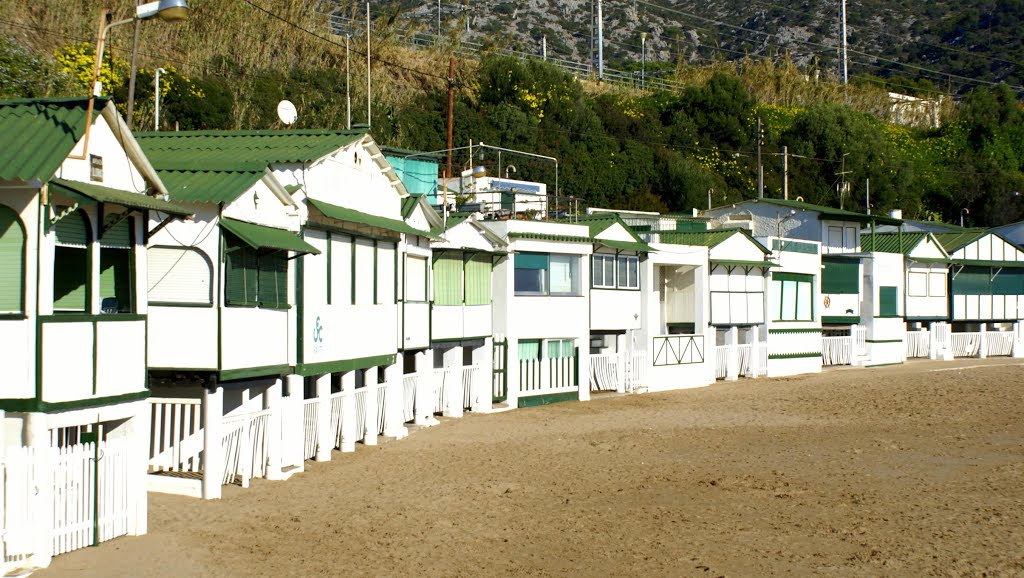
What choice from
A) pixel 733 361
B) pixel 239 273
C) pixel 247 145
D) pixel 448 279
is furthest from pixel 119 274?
pixel 733 361

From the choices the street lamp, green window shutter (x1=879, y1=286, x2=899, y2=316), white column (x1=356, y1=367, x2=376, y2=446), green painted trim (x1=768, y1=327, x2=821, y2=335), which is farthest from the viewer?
green window shutter (x1=879, y1=286, x2=899, y2=316)

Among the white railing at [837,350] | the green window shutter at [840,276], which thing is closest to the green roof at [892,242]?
the green window shutter at [840,276]

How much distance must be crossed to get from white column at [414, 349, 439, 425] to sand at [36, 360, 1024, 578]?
1.57 ft

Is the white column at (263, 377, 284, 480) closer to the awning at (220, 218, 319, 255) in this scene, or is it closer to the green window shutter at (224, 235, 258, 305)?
the green window shutter at (224, 235, 258, 305)

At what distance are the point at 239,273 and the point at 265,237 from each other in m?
0.67

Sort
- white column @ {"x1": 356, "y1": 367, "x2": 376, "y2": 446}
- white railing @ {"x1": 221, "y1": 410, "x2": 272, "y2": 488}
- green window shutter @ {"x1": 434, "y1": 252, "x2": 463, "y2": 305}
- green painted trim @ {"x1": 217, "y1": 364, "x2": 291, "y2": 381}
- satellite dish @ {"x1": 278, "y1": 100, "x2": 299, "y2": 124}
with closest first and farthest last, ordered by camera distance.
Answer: green painted trim @ {"x1": 217, "y1": 364, "x2": 291, "y2": 381}, white railing @ {"x1": 221, "y1": 410, "x2": 272, "y2": 488}, white column @ {"x1": 356, "y1": 367, "x2": 376, "y2": 446}, satellite dish @ {"x1": 278, "y1": 100, "x2": 299, "y2": 124}, green window shutter @ {"x1": 434, "y1": 252, "x2": 463, "y2": 305}

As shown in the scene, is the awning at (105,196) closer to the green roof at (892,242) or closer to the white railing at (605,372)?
the white railing at (605,372)

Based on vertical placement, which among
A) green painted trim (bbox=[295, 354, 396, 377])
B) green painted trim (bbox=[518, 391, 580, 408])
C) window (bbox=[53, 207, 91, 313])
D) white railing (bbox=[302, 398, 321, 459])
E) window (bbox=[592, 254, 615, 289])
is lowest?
green painted trim (bbox=[518, 391, 580, 408])

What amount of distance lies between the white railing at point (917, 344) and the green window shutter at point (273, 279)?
39.8 m

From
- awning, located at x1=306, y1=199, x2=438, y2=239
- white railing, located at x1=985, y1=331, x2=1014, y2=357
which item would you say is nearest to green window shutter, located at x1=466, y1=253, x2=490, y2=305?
awning, located at x1=306, y1=199, x2=438, y2=239

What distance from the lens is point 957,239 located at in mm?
56562

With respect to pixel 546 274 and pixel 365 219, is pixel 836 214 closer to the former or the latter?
pixel 546 274

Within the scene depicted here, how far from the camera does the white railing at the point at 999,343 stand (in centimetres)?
5428

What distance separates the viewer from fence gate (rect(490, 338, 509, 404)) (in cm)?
3119
